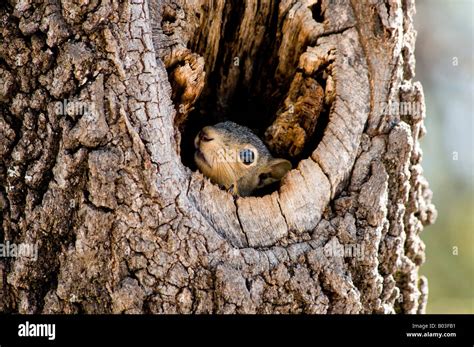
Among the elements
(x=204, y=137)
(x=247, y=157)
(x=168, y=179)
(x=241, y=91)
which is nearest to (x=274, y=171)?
(x=247, y=157)

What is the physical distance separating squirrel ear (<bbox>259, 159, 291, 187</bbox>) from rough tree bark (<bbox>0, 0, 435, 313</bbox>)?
1.15ft

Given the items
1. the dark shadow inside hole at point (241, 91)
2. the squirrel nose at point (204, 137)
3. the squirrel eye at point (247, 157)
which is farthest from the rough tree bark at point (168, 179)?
the squirrel eye at point (247, 157)

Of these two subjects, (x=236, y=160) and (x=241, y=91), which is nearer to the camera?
(x=236, y=160)

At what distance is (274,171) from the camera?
165 inches

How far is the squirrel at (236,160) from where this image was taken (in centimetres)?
417

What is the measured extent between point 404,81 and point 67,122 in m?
2.11

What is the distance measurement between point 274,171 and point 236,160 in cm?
29

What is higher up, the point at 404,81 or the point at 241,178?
the point at 404,81

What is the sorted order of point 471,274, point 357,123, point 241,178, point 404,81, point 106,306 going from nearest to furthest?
point 106,306, point 357,123, point 404,81, point 241,178, point 471,274

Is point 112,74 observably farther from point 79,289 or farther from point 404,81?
point 404,81

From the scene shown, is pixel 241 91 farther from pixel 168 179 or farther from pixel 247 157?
pixel 168 179

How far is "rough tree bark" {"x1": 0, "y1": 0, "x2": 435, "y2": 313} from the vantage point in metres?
3.21

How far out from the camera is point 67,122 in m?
3.27
